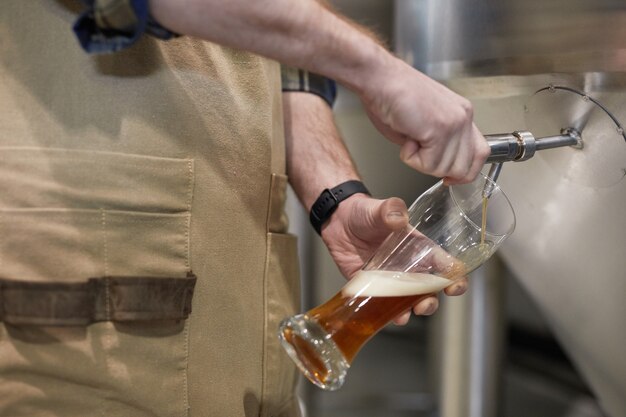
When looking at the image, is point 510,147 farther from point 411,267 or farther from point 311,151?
point 311,151

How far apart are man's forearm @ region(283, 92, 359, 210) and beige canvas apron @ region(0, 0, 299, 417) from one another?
10cm

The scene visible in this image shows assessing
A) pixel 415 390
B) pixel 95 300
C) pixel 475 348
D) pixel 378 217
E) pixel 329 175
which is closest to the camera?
pixel 95 300

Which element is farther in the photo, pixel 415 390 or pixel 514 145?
pixel 415 390

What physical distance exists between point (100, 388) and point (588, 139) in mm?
472

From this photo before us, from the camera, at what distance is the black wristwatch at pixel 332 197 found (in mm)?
824

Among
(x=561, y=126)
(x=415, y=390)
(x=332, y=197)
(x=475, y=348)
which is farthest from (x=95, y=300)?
(x=415, y=390)

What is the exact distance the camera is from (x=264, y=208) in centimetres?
77

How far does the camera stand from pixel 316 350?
60 cm

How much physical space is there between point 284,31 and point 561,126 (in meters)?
0.32

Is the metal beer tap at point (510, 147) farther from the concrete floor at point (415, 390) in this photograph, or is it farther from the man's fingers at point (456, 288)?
the concrete floor at point (415, 390)

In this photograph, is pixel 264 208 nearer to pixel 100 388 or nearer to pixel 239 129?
pixel 239 129

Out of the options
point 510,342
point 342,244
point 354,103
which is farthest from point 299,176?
point 510,342

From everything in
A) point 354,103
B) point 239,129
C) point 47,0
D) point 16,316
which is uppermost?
point 47,0

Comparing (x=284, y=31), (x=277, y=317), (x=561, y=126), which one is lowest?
(x=277, y=317)
